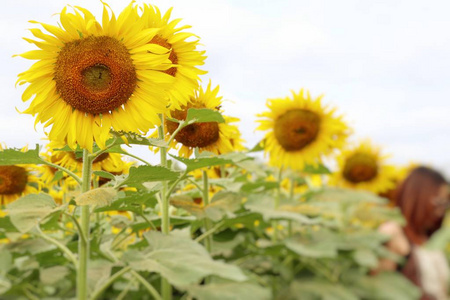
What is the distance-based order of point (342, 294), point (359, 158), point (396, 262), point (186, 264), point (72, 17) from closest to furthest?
point (72, 17), point (186, 264), point (342, 294), point (359, 158), point (396, 262)

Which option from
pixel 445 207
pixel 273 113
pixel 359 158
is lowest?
pixel 445 207

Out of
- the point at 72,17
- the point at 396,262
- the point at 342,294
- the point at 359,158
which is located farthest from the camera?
the point at 396,262

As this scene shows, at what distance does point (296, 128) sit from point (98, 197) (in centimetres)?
246

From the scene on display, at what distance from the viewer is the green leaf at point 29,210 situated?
1518 millimetres

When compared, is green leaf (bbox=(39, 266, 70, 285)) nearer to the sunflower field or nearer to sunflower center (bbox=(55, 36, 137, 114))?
the sunflower field

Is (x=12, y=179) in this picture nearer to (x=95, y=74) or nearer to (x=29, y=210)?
(x=29, y=210)

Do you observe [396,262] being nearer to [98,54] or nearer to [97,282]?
[97,282]

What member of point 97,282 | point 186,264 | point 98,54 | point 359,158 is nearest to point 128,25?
point 98,54

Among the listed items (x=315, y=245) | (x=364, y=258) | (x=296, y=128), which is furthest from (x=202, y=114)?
(x=364, y=258)

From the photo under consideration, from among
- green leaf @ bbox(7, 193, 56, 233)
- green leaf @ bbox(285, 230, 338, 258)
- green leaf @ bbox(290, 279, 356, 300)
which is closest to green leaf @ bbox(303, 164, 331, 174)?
green leaf @ bbox(285, 230, 338, 258)

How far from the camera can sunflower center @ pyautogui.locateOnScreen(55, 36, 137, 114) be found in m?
1.57

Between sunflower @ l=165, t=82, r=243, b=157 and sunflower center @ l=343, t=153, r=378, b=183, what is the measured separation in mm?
2937

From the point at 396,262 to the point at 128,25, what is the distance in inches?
198

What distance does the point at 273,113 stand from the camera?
375 centimetres
